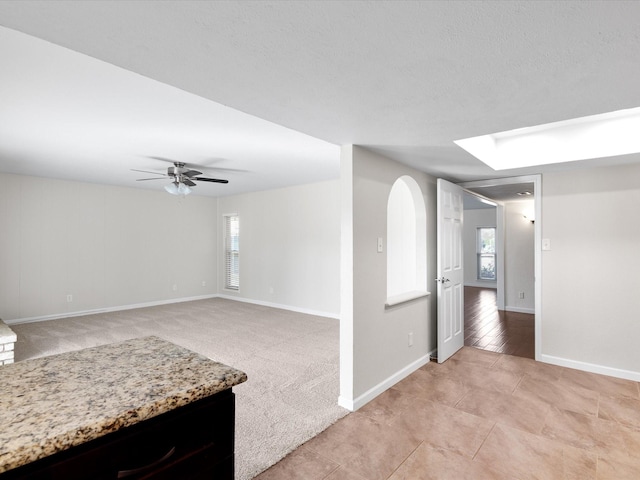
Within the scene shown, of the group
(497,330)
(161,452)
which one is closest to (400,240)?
(497,330)

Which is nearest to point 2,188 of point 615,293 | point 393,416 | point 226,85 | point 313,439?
point 226,85

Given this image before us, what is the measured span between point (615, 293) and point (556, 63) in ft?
10.1

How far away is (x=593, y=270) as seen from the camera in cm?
360

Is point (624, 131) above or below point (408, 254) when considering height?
above

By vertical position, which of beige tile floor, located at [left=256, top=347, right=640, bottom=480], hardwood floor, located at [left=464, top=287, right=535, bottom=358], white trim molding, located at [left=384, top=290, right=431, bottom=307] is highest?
white trim molding, located at [left=384, top=290, right=431, bottom=307]

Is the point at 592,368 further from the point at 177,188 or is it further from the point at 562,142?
the point at 177,188

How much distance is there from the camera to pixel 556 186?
150 inches

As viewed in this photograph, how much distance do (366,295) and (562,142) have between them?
2487 millimetres

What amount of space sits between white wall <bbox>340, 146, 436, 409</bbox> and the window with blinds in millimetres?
5103

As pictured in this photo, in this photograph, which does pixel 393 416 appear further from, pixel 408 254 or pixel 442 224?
pixel 408 254

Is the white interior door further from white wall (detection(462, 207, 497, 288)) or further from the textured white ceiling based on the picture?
white wall (detection(462, 207, 497, 288))

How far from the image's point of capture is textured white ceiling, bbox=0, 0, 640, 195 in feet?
3.78

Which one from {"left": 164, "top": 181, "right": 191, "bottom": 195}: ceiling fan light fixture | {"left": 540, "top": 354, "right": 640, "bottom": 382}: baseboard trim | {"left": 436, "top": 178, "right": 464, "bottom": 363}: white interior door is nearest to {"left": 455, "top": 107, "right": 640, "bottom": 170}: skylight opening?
{"left": 436, "top": 178, "right": 464, "bottom": 363}: white interior door

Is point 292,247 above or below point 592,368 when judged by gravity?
above
